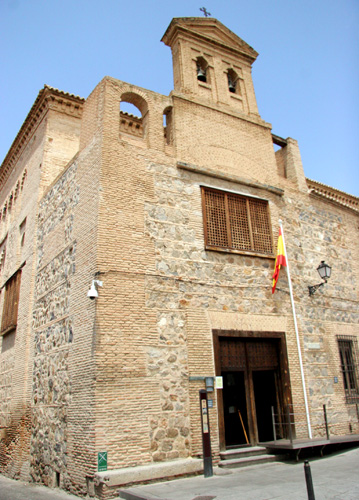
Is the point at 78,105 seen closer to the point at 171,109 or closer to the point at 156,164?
the point at 171,109

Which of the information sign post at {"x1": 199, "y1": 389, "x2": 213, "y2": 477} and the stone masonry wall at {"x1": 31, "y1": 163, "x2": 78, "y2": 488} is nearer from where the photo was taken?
the information sign post at {"x1": 199, "y1": 389, "x2": 213, "y2": 477}

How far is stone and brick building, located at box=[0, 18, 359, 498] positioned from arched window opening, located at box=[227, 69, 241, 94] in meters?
0.07

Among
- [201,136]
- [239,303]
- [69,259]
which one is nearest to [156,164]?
[201,136]

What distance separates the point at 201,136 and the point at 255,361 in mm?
5924

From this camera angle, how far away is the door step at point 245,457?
→ 27.6 ft

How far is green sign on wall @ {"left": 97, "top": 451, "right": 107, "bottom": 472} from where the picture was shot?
282 inches

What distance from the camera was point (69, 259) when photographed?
981 centimetres

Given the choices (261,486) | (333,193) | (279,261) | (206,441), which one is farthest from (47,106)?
(261,486)

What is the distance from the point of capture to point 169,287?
9.13m

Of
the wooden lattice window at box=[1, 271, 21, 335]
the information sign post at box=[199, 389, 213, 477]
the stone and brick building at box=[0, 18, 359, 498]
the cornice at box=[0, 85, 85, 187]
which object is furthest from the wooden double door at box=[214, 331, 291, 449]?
the cornice at box=[0, 85, 85, 187]

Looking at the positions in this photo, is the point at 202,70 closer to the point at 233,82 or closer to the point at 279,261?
the point at 233,82

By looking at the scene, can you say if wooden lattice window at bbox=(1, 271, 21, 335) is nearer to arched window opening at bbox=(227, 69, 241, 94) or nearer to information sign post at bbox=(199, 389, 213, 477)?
information sign post at bbox=(199, 389, 213, 477)

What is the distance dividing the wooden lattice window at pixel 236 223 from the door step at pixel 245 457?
4435mm

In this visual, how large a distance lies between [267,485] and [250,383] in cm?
323
